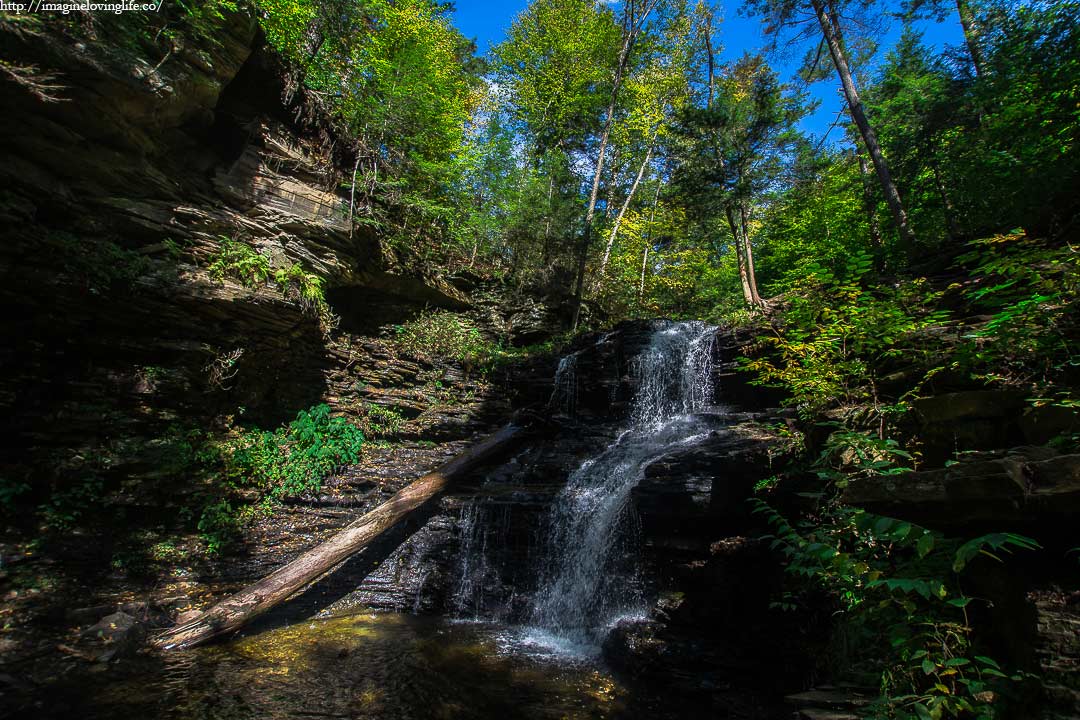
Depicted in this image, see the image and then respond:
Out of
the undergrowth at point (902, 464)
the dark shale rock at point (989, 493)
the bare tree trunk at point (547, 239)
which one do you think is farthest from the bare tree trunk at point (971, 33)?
A: the dark shale rock at point (989, 493)

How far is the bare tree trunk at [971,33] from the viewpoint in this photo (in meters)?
8.77

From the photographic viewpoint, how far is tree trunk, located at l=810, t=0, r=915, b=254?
892cm

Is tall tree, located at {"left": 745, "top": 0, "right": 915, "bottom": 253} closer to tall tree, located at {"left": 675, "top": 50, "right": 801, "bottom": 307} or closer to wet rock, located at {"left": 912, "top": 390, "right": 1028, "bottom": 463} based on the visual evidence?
tall tree, located at {"left": 675, "top": 50, "right": 801, "bottom": 307}

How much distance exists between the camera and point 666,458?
19.9 feet

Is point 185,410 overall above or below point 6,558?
above

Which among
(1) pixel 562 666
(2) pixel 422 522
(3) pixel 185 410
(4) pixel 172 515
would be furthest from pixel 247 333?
(1) pixel 562 666

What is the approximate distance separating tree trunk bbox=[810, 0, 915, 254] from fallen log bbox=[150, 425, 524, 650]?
9.85m

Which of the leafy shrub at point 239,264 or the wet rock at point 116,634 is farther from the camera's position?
the leafy shrub at point 239,264

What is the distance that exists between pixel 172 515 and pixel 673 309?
16737mm

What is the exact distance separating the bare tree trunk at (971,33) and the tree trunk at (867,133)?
189 cm

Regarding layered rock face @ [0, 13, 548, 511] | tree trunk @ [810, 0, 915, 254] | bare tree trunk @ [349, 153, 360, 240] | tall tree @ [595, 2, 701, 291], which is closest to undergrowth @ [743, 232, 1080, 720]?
tree trunk @ [810, 0, 915, 254]

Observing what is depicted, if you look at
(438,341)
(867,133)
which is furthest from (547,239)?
(867,133)

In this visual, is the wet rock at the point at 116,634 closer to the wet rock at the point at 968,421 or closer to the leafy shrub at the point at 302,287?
the leafy shrub at the point at 302,287

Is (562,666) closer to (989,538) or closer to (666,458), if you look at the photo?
(666,458)
